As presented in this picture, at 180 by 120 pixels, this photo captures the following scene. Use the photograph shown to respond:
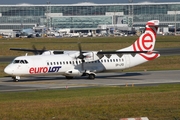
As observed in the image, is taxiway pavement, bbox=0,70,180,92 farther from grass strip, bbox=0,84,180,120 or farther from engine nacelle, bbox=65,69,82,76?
grass strip, bbox=0,84,180,120

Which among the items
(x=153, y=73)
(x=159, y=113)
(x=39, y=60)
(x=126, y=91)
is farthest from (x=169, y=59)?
(x=159, y=113)

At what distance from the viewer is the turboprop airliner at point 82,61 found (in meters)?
55.5

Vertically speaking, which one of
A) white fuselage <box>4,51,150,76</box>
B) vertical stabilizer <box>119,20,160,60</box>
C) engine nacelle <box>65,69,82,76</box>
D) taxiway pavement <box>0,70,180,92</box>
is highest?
vertical stabilizer <box>119,20,160,60</box>

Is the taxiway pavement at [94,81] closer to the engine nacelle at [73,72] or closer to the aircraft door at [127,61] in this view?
the engine nacelle at [73,72]

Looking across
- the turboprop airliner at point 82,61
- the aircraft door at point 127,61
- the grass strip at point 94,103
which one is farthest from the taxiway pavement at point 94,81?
the grass strip at point 94,103

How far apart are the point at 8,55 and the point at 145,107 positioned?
64891 millimetres

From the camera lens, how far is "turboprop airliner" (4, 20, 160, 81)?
2185 inches

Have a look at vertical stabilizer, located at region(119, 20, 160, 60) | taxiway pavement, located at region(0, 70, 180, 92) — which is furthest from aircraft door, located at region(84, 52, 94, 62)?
vertical stabilizer, located at region(119, 20, 160, 60)

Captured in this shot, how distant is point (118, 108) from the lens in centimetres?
3591

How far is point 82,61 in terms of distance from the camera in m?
58.0

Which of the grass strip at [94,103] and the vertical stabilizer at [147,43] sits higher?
the vertical stabilizer at [147,43]

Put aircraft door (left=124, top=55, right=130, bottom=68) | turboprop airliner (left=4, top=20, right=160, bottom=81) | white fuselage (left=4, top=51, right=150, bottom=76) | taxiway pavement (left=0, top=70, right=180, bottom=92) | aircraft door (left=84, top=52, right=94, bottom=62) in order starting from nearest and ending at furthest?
taxiway pavement (left=0, top=70, right=180, bottom=92), white fuselage (left=4, top=51, right=150, bottom=76), turboprop airliner (left=4, top=20, right=160, bottom=81), aircraft door (left=84, top=52, right=94, bottom=62), aircraft door (left=124, top=55, right=130, bottom=68)

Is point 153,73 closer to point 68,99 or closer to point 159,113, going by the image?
point 68,99

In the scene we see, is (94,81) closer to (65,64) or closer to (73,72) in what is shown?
(73,72)
